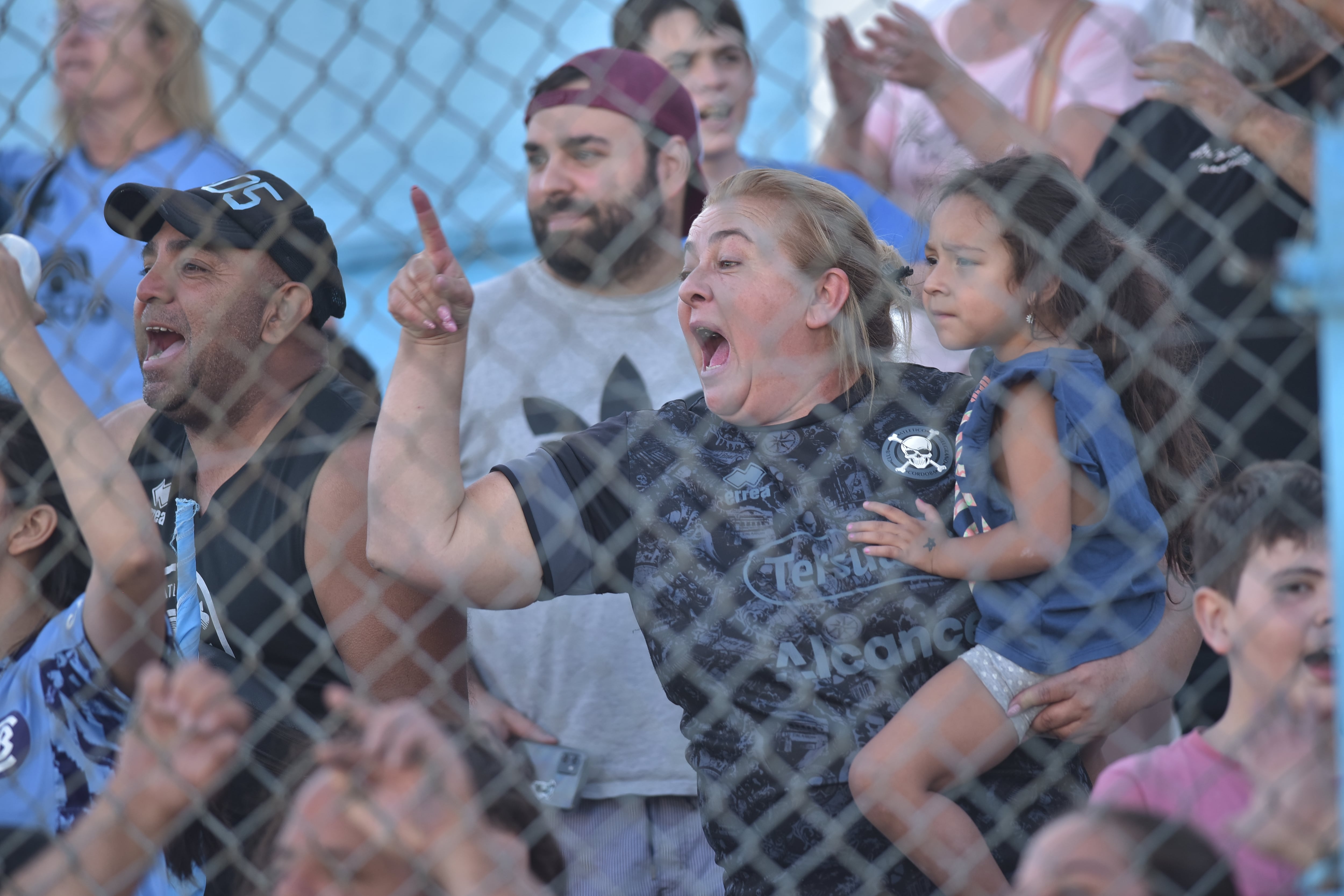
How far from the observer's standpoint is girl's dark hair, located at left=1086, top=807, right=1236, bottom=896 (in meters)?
1.44

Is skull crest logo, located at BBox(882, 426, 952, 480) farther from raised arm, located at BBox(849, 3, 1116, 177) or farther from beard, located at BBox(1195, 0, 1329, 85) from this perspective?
beard, located at BBox(1195, 0, 1329, 85)

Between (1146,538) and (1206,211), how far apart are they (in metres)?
0.87

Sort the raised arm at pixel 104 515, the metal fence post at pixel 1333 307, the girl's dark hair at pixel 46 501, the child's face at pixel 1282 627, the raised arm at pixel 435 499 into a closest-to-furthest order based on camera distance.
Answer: the metal fence post at pixel 1333 307, the child's face at pixel 1282 627, the raised arm at pixel 435 499, the raised arm at pixel 104 515, the girl's dark hair at pixel 46 501

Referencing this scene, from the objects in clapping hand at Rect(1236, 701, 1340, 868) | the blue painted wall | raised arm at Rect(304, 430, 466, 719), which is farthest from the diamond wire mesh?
the blue painted wall

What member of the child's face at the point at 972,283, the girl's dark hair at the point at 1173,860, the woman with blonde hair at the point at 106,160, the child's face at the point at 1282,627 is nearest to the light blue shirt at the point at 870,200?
the child's face at the point at 972,283

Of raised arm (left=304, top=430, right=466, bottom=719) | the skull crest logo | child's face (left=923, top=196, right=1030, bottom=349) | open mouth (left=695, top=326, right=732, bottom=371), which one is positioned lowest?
raised arm (left=304, top=430, right=466, bottom=719)

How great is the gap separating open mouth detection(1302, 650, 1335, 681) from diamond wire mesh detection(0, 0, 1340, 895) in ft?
1.31

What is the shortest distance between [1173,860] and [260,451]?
1546 millimetres

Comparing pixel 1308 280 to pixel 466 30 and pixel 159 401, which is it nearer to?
pixel 159 401

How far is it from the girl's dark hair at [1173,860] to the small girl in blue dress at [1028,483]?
469 millimetres

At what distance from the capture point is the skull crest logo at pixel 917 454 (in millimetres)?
2092

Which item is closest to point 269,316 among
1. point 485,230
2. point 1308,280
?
point 485,230

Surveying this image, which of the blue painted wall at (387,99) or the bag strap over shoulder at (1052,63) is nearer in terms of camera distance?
the bag strap over shoulder at (1052,63)

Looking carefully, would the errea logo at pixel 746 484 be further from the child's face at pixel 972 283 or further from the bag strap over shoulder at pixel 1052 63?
the bag strap over shoulder at pixel 1052 63
